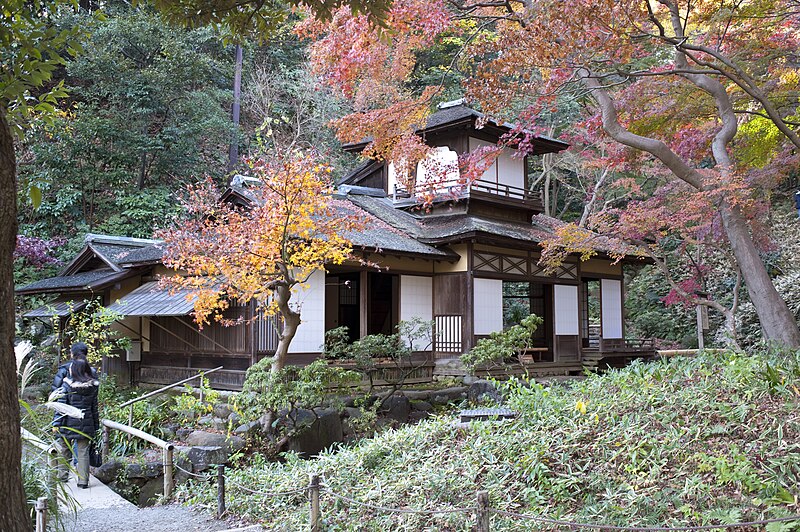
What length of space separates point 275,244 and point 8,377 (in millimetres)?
6841

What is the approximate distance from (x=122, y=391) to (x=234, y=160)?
13540mm

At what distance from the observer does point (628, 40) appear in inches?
334

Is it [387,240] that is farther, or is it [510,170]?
[510,170]

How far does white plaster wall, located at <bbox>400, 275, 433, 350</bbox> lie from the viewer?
15.4 metres

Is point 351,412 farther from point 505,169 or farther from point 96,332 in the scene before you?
point 505,169

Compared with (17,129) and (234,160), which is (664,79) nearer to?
Answer: (17,129)

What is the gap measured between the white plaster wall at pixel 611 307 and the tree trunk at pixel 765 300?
1025 cm

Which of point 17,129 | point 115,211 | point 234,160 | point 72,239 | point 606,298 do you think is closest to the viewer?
point 17,129

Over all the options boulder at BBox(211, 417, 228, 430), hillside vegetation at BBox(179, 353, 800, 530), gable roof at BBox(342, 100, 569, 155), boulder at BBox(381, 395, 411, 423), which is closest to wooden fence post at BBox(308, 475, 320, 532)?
hillside vegetation at BBox(179, 353, 800, 530)

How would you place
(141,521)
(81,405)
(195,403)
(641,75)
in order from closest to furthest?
(141,521) < (81,405) < (641,75) < (195,403)

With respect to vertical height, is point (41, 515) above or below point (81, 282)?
below

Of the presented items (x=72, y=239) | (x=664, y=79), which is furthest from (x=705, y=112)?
(x=72, y=239)

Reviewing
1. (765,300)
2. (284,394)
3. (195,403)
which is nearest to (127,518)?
(284,394)

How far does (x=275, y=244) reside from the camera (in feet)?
32.5
